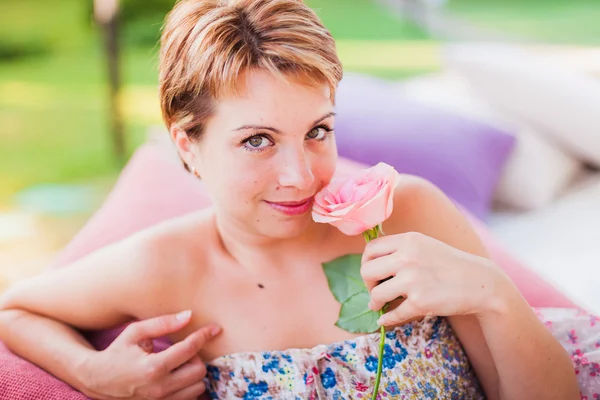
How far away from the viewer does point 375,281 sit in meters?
1.27

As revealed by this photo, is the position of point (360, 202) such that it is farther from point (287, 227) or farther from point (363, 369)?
point (363, 369)

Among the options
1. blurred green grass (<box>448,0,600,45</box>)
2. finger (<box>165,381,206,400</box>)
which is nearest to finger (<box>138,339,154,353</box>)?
finger (<box>165,381,206,400</box>)

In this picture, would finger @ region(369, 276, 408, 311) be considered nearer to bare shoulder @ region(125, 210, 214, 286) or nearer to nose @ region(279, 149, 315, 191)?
nose @ region(279, 149, 315, 191)

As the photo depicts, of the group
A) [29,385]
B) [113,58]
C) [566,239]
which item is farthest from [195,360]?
[113,58]

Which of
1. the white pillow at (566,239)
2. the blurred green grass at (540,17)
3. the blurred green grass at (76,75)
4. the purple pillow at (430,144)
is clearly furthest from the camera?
the blurred green grass at (540,17)

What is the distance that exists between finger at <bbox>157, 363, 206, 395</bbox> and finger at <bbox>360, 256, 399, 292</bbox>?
47cm

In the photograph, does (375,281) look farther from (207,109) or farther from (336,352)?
(207,109)

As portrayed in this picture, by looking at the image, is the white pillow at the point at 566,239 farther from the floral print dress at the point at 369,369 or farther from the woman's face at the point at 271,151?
the woman's face at the point at 271,151

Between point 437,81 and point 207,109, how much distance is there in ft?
6.89

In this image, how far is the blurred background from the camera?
273cm

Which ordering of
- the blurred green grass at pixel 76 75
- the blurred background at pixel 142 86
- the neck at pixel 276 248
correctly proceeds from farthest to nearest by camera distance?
1. the blurred green grass at pixel 76 75
2. the blurred background at pixel 142 86
3. the neck at pixel 276 248

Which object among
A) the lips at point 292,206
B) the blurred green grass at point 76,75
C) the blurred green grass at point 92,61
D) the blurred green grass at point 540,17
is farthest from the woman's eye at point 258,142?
the blurred green grass at point 540,17

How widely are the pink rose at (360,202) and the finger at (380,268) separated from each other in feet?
0.26

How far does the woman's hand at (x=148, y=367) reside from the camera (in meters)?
1.44
